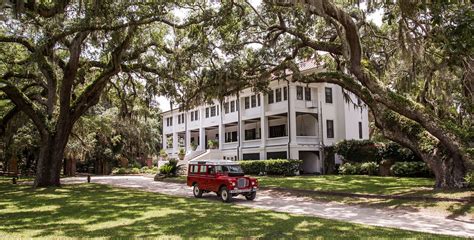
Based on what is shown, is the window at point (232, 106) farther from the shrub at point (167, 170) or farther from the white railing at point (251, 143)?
the shrub at point (167, 170)

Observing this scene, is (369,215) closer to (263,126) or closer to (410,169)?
(410,169)

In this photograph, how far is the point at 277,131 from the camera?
40.8 meters

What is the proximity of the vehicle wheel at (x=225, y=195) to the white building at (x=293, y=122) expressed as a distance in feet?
54.5

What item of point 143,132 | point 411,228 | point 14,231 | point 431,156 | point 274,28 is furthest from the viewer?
point 143,132

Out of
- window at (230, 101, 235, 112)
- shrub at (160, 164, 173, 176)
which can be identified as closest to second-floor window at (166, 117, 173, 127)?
window at (230, 101, 235, 112)

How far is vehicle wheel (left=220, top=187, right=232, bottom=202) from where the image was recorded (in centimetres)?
1672

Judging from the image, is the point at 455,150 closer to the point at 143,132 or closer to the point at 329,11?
the point at 329,11

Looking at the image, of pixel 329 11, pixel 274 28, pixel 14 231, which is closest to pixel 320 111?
pixel 274 28

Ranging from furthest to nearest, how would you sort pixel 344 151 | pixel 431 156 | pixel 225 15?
pixel 344 151
pixel 225 15
pixel 431 156

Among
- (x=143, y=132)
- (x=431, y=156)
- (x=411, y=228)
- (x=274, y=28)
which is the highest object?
(x=274, y=28)

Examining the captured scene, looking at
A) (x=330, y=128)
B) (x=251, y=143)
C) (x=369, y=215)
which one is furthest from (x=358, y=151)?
(x=369, y=215)

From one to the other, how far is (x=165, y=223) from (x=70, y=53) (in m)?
15.0

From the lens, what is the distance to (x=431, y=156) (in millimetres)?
17188

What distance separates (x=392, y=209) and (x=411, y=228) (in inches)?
155
